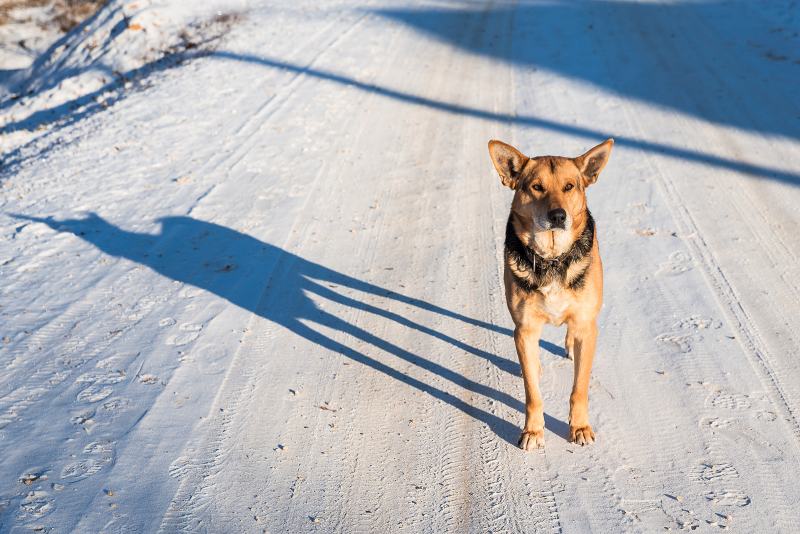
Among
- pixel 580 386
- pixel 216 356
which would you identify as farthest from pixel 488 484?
pixel 216 356

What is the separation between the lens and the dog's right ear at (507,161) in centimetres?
437

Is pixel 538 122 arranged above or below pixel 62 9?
above

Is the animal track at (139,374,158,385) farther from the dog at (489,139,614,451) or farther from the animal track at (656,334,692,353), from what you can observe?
the animal track at (656,334,692,353)

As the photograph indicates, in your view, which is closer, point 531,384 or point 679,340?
point 531,384

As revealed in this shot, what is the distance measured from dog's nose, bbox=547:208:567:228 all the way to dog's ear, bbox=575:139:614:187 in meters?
0.49

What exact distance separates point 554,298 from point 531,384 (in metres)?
0.54

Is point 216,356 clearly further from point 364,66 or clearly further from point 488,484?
point 364,66

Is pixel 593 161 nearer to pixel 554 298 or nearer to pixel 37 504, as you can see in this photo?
pixel 554 298

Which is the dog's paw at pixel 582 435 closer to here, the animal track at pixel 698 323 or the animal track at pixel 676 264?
the animal track at pixel 698 323

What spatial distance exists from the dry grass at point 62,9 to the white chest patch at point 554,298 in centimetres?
2009

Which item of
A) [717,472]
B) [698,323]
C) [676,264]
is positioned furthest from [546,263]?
[676,264]

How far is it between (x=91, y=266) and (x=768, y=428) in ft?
19.3

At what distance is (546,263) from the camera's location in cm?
425

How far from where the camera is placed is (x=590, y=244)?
4391mm
